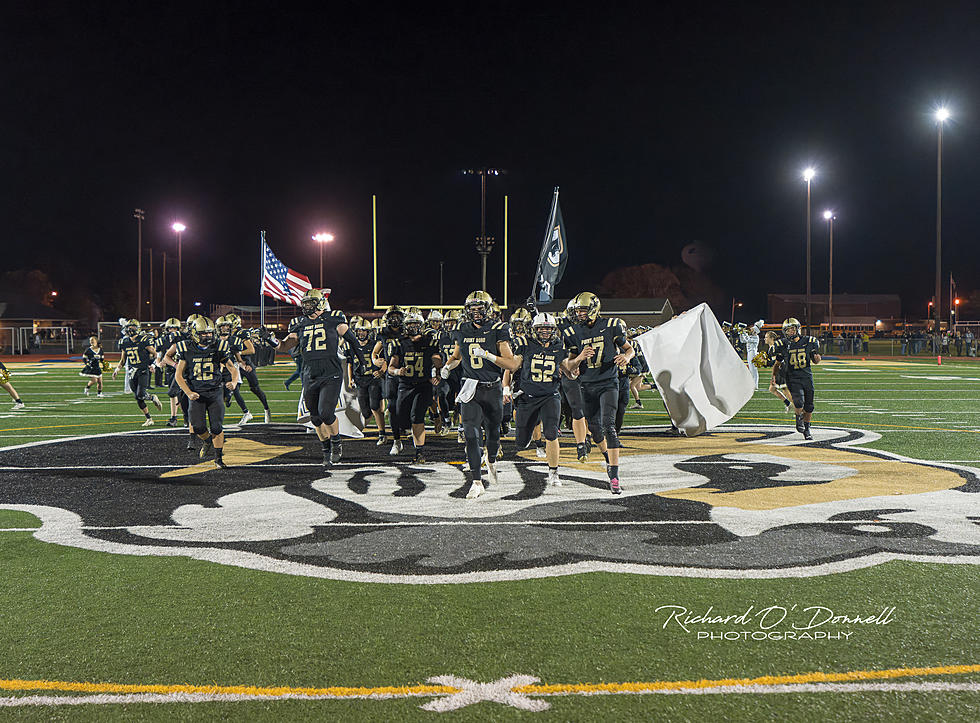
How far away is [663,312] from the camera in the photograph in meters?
78.9

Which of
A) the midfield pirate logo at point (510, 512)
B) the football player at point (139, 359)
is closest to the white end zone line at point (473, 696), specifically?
the midfield pirate logo at point (510, 512)

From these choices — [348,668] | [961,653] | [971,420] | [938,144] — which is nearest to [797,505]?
[961,653]

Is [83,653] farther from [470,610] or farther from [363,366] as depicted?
[363,366]

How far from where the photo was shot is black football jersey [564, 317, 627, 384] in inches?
340

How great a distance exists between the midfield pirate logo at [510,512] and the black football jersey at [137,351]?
5029mm

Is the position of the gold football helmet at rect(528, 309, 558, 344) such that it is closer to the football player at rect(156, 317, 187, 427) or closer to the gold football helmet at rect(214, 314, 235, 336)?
the gold football helmet at rect(214, 314, 235, 336)

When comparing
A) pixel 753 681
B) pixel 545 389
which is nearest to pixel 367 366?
pixel 545 389

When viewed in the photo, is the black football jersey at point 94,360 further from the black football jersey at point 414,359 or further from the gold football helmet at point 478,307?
the gold football helmet at point 478,307

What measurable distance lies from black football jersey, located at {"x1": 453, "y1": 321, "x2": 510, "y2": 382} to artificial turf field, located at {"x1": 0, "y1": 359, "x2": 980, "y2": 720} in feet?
4.53

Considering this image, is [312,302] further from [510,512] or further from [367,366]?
[510,512]

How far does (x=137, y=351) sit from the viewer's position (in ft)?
51.5

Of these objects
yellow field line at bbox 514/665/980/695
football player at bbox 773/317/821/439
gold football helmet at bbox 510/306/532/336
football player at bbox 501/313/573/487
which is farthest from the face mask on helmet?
football player at bbox 773/317/821/439

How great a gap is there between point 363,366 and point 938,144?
40268mm

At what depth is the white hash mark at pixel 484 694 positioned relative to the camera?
10.4 feet
